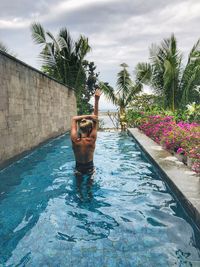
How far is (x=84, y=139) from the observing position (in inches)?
220

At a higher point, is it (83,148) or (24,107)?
(24,107)

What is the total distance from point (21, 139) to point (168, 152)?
171 inches

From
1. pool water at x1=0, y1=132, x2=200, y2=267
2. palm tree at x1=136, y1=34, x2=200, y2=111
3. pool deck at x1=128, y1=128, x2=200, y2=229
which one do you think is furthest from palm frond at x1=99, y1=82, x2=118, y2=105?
pool water at x1=0, y1=132, x2=200, y2=267

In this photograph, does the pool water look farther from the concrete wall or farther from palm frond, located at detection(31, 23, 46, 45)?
palm frond, located at detection(31, 23, 46, 45)

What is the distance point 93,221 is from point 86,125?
1982 mm

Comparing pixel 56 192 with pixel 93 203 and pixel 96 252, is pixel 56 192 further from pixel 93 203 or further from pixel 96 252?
pixel 96 252

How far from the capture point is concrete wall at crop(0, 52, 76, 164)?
7.90 meters

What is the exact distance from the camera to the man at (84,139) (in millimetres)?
5523

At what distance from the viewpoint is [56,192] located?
5.54m

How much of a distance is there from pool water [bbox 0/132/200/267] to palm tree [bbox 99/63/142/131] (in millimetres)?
12790

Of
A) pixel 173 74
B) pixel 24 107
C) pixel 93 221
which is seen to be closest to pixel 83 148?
pixel 93 221

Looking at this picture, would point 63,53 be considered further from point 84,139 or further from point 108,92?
point 84,139

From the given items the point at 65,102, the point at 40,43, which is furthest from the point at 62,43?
the point at 65,102

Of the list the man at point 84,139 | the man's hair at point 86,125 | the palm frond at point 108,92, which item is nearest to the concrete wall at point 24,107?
the man at point 84,139
